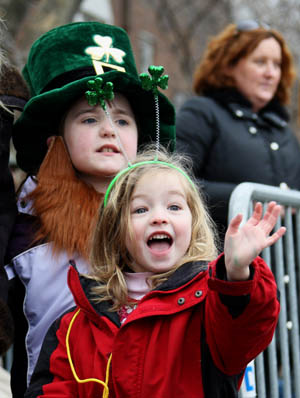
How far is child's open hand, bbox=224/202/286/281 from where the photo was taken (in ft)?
6.19

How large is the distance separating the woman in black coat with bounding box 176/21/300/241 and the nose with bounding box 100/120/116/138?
0.78 m

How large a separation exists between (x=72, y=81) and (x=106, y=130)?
0.29m

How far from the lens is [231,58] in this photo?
13.2ft

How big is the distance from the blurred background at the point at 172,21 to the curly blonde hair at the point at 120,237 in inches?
168

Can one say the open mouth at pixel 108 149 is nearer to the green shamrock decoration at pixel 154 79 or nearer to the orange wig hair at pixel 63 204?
the orange wig hair at pixel 63 204

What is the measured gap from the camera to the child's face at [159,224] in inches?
91.2

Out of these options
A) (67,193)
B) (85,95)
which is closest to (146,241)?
(67,193)

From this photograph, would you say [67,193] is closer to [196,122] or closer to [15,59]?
[196,122]

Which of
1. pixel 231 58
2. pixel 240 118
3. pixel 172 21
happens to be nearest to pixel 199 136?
pixel 240 118

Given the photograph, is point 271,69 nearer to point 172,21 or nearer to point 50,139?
point 50,139

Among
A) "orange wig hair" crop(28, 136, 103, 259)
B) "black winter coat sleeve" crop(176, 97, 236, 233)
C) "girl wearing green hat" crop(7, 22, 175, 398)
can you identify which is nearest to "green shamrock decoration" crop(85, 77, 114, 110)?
"girl wearing green hat" crop(7, 22, 175, 398)

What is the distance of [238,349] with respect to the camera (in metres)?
1.99

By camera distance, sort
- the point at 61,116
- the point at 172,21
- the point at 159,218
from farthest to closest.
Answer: the point at 172,21, the point at 61,116, the point at 159,218

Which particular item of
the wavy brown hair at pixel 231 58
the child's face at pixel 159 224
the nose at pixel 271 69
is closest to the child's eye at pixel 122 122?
the child's face at pixel 159 224
